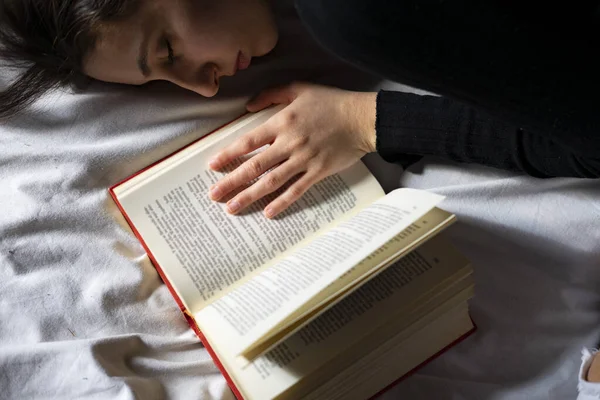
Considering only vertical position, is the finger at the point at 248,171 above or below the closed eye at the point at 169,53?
below

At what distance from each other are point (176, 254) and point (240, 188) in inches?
4.5

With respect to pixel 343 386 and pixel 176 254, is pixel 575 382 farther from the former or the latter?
pixel 176 254

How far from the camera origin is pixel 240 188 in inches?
29.4

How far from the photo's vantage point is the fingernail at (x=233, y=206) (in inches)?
28.3

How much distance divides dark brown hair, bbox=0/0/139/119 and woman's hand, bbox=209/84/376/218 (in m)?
0.20

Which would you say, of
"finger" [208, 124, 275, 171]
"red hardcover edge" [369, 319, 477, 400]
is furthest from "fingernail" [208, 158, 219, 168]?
"red hardcover edge" [369, 319, 477, 400]

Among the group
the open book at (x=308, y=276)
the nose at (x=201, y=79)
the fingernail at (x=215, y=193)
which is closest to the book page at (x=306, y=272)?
the open book at (x=308, y=276)

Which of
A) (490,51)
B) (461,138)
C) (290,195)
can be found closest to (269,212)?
(290,195)

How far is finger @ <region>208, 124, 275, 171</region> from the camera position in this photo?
0.75 meters

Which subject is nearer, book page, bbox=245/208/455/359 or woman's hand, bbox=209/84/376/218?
book page, bbox=245/208/455/359

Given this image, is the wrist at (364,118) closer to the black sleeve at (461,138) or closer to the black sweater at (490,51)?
the black sleeve at (461,138)

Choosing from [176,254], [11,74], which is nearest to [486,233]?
[176,254]

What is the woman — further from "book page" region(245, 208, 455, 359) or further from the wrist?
"book page" region(245, 208, 455, 359)

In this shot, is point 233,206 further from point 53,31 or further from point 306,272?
point 53,31
